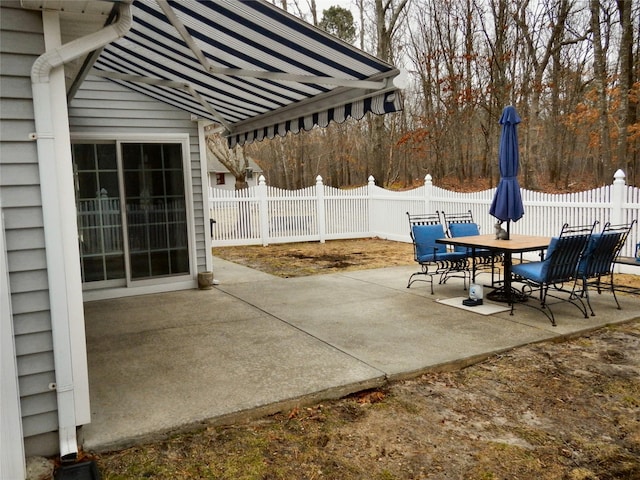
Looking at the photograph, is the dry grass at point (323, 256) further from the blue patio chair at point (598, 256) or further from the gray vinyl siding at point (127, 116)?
the gray vinyl siding at point (127, 116)

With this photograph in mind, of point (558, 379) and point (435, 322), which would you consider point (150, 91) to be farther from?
point (558, 379)

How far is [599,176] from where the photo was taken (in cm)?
2602

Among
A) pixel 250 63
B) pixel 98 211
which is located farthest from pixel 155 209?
pixel 250 63

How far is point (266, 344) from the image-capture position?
4.45 m

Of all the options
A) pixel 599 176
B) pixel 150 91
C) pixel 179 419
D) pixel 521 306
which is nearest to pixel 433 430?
pixel 179 419

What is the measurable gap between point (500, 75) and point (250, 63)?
15.6m

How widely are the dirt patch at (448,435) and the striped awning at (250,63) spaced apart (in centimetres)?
237

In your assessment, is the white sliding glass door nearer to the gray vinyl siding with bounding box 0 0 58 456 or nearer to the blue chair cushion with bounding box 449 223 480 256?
the blue chair cushion with bounding box 449 223 480 256

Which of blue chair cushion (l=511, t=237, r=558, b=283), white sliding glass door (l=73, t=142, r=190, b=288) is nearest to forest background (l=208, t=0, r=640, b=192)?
blue chair cushion (l=511, t=237, r=558, b=283)

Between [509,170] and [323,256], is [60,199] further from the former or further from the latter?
[323,256]

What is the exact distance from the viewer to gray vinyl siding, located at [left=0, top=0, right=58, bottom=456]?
99.7 inches

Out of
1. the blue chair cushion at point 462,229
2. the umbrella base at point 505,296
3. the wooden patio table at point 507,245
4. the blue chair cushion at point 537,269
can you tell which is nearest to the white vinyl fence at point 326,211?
the blue chair cushion at point 462,229

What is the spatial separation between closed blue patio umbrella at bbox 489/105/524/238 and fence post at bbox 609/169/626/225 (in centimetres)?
237

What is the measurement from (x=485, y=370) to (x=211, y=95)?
14.0 ft
